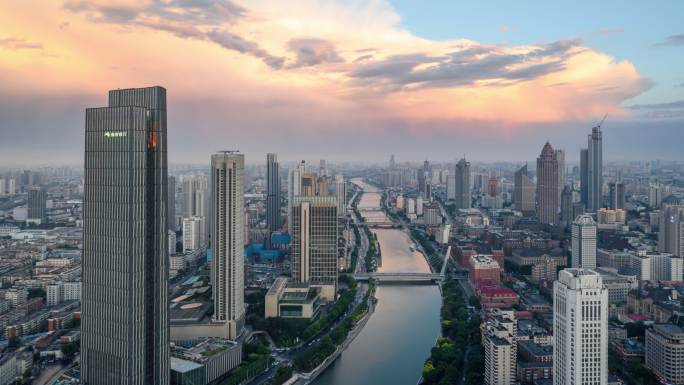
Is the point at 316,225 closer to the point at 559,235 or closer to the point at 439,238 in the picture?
the point at 439,238

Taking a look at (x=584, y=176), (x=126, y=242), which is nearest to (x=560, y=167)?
Result: (x=584, y=176)

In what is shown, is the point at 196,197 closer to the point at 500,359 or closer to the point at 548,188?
the point at 548,188

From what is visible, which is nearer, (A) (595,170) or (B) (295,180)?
(B) (295,180)

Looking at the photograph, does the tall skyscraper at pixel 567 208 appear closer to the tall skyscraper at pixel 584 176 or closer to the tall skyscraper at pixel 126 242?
the tall skyscraper at pixel 584 176

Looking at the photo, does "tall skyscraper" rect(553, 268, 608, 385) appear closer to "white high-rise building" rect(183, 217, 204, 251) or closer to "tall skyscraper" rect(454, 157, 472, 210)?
"white high-rise building" rect(183, 217, 204, 251)

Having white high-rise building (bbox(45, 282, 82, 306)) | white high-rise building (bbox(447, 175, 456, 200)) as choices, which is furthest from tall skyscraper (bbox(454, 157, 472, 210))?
white high-rise building (bbox(45, 282, 82, 306))

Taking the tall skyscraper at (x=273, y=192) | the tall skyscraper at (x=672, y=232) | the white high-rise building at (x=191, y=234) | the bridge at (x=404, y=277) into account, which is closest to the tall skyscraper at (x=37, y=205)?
the white high-rise building at (x=191, y=234)
